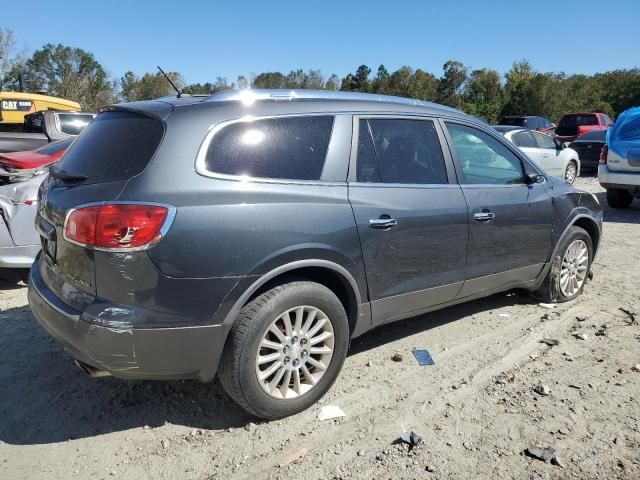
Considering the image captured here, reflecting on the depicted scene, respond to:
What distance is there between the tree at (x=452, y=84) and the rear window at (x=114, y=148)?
134ft

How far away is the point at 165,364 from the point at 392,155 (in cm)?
195

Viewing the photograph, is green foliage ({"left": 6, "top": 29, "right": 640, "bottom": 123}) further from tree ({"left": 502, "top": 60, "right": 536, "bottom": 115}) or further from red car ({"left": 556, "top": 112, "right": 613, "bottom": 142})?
red car ({"left": 556, "top": 112, "right": 613, "bottom": 142})

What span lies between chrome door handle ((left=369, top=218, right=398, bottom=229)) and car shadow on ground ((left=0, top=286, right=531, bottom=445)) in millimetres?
1133

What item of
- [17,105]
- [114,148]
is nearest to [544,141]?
[114,148]

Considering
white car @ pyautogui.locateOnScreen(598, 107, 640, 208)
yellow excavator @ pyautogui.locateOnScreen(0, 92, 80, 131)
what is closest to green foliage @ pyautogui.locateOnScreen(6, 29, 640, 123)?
yellow excavator @ pyautogui.locateOnScreen(0, 92, 80, 131)

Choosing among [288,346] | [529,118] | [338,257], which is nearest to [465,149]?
[338,257]

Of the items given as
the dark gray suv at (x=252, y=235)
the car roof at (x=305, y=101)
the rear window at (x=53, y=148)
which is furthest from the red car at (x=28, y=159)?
the car roof at (x=305, y=101)

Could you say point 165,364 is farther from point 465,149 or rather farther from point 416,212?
point 465,149

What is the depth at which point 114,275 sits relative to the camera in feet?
8.38

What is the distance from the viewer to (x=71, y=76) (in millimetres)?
39812

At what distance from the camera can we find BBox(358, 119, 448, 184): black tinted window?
3.43 meters

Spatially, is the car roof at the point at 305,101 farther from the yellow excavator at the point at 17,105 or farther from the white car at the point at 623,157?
the yellow excavator at the point at 17,105

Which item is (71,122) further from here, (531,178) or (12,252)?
(531,178)

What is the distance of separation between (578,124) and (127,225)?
71.6 feet
